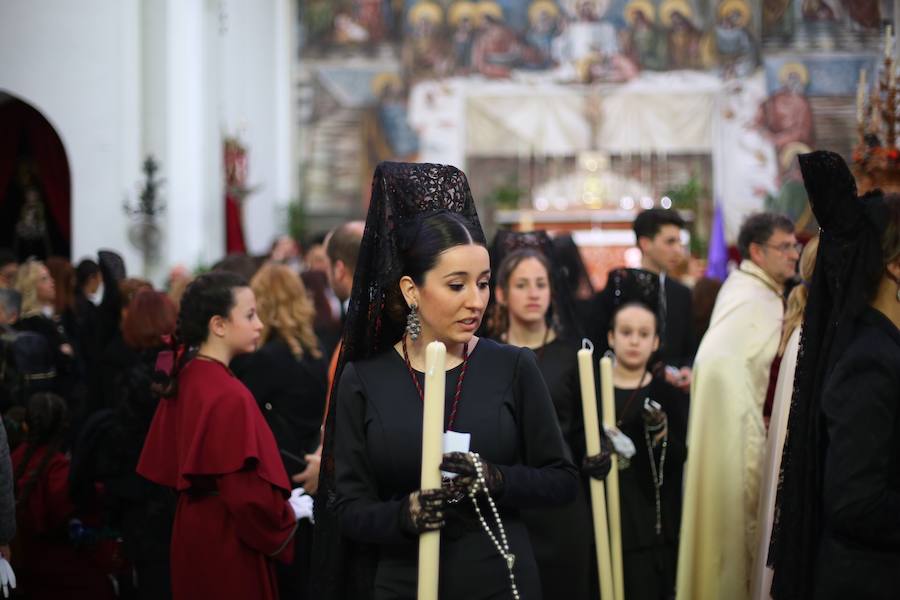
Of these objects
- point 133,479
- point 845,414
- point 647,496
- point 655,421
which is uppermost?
point 845,414

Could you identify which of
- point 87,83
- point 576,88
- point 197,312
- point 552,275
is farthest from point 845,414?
point 576,88

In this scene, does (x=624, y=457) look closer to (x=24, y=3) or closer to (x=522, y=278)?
(x=522, y=278)

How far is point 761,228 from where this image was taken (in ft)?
17.1

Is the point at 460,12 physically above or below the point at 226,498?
above

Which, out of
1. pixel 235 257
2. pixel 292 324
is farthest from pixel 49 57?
pixel 292 324

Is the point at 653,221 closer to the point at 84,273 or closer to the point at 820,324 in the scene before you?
the point at 820,324

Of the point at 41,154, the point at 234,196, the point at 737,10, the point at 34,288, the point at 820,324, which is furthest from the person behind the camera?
the point at 737,10

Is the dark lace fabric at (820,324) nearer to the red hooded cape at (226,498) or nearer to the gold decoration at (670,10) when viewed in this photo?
the red hooded cape at (226,498)

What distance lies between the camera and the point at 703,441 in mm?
4961

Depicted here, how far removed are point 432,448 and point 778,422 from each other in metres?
1.97

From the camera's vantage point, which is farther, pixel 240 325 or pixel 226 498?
pixel 240 325

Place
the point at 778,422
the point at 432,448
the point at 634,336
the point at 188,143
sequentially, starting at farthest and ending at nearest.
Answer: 1. the point at 188,143
2. the point at 634,336
3. the point at 778,422
4. the point at 432,448

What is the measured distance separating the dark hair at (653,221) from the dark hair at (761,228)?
3.70ft

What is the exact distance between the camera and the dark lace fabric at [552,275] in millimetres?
5125
